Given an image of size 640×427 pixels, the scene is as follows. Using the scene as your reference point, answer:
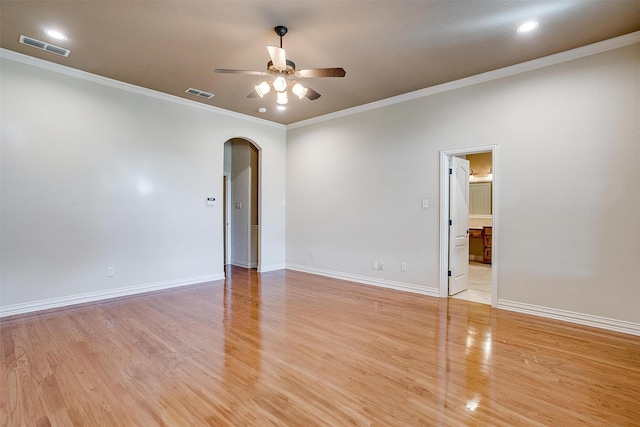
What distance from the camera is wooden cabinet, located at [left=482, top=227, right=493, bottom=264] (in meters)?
7.24

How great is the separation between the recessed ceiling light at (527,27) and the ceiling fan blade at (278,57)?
7.78 ft

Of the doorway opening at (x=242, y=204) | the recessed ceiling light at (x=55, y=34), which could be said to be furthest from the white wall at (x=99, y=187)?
the doorway opening at (x=242, y=204)

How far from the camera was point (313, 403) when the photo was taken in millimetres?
2139

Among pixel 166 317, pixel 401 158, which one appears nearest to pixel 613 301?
pixel 401 158

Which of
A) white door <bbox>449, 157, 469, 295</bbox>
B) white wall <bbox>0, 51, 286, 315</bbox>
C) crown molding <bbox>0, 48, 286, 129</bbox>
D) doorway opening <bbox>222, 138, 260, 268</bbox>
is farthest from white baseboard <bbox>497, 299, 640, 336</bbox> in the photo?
crown molding <bbox>0, 48, 286, 129</bbox>

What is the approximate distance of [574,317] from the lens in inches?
143

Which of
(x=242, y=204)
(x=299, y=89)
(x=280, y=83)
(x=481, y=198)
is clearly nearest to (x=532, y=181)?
(x=299, y=89)

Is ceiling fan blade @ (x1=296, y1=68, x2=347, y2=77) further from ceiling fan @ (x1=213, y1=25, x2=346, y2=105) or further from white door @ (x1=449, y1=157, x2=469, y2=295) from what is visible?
white door @ (x1=449, y1=157, x2=469, y2=295)

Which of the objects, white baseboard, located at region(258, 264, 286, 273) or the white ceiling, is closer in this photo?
the white ceiling

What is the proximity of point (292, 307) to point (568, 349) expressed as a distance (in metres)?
2.99

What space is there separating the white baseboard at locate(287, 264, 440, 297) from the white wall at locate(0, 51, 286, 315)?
1729mm

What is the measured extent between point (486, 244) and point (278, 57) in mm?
6585

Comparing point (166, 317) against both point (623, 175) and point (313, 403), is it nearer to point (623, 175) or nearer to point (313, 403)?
point (313, 403)

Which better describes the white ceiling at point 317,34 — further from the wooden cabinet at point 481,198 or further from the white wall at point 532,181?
the wooden cabinet at point 481,198
